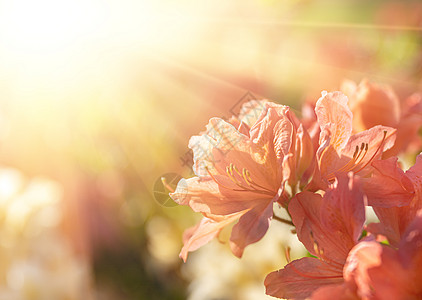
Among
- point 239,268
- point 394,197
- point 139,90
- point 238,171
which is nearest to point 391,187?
point 394,197

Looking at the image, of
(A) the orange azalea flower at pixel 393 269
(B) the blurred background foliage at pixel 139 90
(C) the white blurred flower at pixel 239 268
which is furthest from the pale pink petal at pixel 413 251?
(B) the blurred background foliage at pixel 139 90

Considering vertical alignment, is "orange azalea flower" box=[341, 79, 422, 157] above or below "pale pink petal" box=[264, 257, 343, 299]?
above

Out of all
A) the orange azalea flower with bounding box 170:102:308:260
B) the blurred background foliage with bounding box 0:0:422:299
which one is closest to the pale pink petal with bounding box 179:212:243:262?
the orange azalea flower with bounding box 170:102:308:260

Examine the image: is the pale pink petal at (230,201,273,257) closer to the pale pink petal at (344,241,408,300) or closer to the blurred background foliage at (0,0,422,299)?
the pale pink petal at (344,241,408,300)

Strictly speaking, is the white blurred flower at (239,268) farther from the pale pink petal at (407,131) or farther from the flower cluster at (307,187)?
the flower cluster at (307,187)

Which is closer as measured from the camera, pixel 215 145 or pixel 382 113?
pixel 215 145

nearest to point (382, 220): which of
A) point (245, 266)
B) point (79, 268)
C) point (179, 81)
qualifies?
point (245, 266)

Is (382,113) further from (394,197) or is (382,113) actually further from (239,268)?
(239,268)
